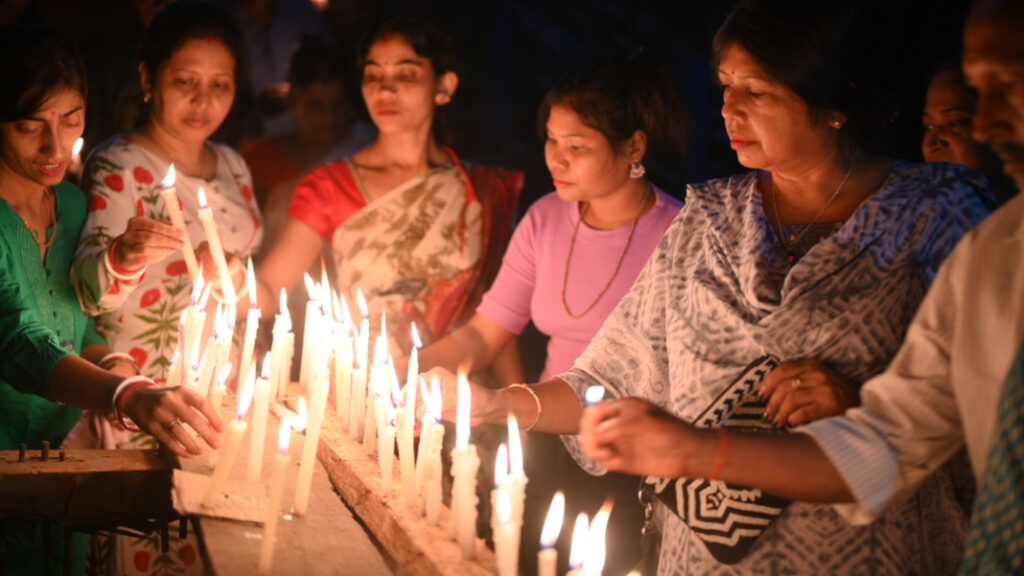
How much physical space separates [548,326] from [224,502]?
5.19 feet

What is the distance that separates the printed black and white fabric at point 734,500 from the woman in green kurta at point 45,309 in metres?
1.24

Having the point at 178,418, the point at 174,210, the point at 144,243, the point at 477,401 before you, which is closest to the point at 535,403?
the point at 477,401

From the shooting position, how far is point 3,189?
281 centimetres

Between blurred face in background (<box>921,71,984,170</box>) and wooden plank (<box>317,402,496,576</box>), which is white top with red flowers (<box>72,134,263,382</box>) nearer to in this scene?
wooden plank (<box>317,402,496,576</box>)

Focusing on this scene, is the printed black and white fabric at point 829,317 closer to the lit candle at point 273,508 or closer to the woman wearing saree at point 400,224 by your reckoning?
the lit candle at point 273,508

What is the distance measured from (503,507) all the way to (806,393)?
0.69 metres

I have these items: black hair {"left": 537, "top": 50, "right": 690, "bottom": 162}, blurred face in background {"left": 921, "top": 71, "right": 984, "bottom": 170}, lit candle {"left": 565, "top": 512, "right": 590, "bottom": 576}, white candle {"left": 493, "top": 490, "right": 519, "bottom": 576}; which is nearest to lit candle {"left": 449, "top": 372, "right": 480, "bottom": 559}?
white candle {"left": 493, "top": 490, "right": 519, "bottom": 576}

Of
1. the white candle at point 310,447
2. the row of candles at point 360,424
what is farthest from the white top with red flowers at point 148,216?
the white candle at point 310,447

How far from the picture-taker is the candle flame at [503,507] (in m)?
1.61

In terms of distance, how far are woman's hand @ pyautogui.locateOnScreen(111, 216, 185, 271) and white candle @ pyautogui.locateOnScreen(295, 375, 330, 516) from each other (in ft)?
Result: 3.26

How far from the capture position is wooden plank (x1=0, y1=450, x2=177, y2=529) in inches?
87.8

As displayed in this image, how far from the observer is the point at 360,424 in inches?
105

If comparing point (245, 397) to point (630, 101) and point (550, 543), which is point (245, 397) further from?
point (630, 101)

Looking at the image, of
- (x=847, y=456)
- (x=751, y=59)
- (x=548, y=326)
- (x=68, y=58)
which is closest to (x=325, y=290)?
(x=548, y=326)
